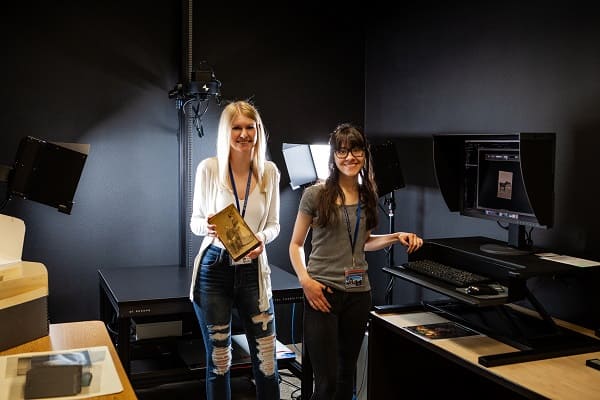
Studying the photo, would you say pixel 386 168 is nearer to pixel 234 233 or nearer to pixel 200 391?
pixel 234 233

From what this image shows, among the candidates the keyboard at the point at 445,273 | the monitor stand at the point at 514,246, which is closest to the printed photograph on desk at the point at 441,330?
the keyboard at the point at 445,273

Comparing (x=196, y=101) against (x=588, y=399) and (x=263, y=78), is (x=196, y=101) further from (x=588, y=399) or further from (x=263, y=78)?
(x=588, y=399)

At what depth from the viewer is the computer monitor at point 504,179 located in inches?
96.6

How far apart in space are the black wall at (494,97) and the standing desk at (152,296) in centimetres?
90

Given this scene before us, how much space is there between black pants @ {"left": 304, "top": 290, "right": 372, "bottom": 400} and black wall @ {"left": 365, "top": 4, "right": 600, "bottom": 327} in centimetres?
88

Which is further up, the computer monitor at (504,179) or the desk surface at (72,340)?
the computer monitor at (504,179)

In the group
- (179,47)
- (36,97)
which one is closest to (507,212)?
(179,47)

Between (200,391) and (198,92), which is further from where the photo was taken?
(200,391)

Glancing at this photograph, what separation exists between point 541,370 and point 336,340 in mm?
783

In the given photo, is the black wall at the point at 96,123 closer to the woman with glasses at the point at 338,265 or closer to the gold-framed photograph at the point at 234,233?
the gold-framed photograph at the point at 234,233

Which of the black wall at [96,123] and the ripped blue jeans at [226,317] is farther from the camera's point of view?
the black wall at [96,123]

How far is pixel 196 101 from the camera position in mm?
3803

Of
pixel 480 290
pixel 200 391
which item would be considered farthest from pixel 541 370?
pixel 200 391

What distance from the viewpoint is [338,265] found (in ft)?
8.43
